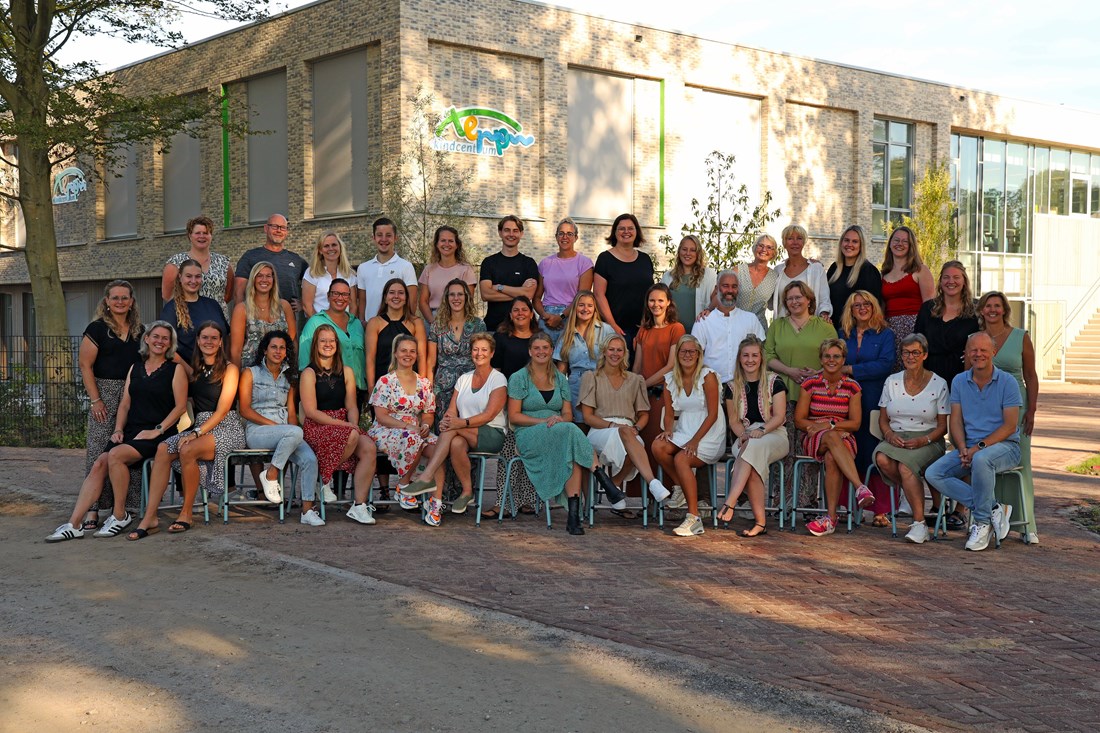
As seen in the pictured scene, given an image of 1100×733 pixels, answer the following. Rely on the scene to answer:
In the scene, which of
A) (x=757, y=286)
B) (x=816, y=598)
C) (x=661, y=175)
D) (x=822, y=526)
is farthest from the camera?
(x=661, y=175)

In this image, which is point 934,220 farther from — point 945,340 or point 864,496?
point 864,496

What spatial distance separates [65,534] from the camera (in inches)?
325

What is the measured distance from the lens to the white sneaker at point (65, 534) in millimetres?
8227

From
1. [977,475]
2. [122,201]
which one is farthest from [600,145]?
[977,475]

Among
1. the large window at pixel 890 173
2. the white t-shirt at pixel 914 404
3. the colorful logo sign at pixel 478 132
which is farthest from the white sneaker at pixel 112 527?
the large window at pixel 890 173

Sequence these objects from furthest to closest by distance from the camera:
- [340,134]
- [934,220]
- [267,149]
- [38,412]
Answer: [934,220]
[267,149]
[340,134]
[38,412]

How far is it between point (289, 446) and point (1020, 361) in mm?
5736

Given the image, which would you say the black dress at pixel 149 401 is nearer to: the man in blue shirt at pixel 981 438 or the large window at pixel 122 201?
the man in blue shirt at pixel 981 438

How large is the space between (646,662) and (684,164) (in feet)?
70.6

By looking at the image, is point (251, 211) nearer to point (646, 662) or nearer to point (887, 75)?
point (887, 75)

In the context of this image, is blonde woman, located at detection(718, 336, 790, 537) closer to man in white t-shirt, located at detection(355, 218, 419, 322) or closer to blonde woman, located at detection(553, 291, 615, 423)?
blonde woman, located at detection(553, 291, 615, 423)

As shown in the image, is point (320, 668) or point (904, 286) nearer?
point (320, 668)

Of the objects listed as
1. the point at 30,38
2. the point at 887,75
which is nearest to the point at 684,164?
the point at 887,75

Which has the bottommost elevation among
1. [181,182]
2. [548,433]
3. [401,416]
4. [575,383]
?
[548,433]
